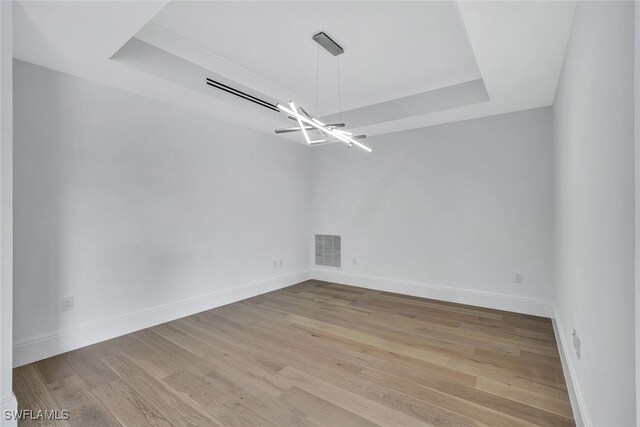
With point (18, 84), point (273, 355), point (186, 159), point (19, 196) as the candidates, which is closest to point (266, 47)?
point (186, 159)

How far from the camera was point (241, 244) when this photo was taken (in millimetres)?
4094

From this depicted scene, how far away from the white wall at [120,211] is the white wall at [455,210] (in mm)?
1610

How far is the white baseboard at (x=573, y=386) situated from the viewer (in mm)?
1581

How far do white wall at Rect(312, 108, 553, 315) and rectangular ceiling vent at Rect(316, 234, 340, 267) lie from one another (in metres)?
0.14

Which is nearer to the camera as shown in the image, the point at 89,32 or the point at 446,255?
the point at 89,32

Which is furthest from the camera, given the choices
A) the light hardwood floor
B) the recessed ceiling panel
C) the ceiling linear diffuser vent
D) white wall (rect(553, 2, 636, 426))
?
the ceiling linear diffuser vent

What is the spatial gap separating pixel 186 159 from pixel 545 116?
415 cm

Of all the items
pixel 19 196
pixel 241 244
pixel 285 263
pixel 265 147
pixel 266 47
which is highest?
pixel 266 47

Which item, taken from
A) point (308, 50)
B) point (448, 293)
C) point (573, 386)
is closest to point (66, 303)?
point (308, 50)

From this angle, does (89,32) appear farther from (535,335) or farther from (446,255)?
(535,335)

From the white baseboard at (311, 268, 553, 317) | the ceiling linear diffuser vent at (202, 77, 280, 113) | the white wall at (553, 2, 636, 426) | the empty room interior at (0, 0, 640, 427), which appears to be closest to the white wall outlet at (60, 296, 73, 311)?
the empty room interior at (0, 0, 640, 427)

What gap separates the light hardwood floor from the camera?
1763 mm
